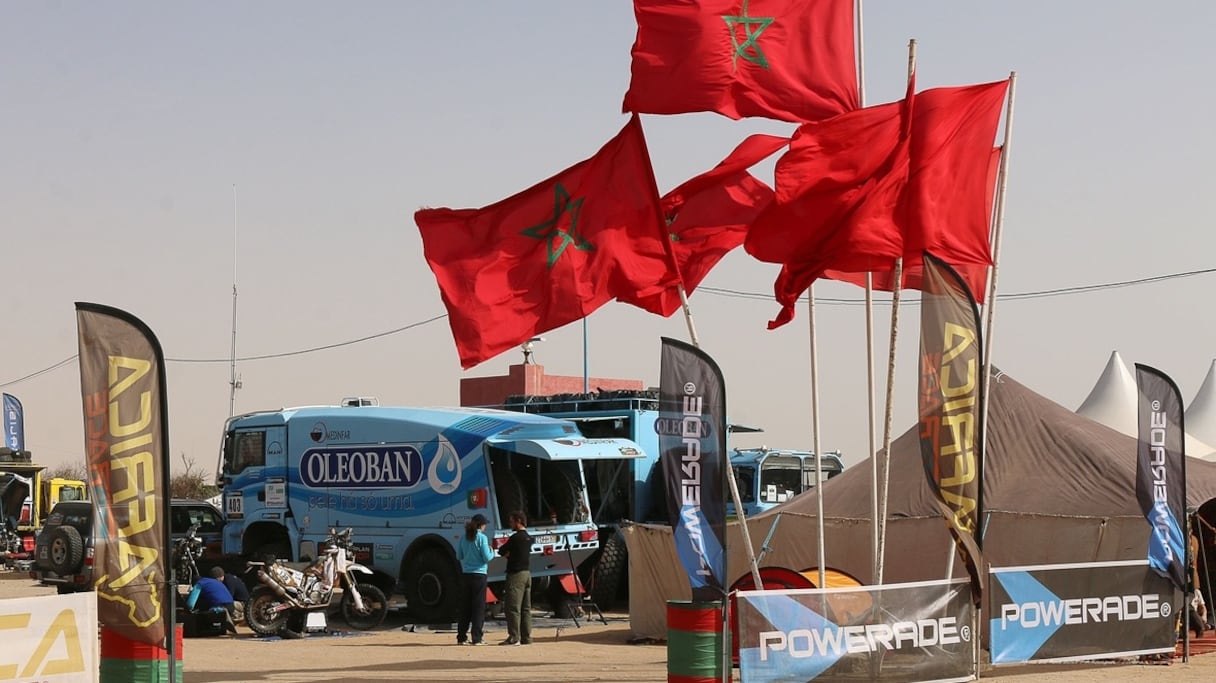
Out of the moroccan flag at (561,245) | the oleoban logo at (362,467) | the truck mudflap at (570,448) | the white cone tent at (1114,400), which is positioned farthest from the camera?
the white cone tent at (1114,400)

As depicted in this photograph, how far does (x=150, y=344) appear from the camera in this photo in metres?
10.6

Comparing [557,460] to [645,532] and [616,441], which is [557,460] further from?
[645,532]

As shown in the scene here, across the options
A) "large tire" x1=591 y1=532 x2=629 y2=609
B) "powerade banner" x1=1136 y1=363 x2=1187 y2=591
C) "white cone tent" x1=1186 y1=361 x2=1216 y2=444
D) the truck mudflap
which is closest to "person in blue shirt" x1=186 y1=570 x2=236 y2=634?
the truck mudflap

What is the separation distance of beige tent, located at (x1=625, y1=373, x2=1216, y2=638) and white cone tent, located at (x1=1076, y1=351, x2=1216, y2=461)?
12.6m

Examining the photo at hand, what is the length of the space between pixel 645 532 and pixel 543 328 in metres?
5.85

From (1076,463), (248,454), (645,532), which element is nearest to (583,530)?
(645,532)

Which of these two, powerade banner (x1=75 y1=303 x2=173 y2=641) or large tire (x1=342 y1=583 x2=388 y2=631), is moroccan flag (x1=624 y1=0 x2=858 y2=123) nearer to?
powerade banner (x1=75 y1=303 x2=173 y2=641)

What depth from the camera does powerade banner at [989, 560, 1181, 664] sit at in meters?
14.1

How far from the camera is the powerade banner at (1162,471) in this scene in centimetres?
1548

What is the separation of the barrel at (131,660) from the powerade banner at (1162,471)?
1003 cm

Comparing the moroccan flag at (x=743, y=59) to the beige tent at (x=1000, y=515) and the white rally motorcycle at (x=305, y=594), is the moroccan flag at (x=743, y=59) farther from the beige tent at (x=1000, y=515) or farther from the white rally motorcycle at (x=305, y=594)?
the white rally motorcycle at (x=305, y=594)

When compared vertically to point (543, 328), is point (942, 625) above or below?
below

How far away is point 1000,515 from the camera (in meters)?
17.6

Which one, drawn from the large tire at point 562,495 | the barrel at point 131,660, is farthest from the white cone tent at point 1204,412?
the barrel at point 131,660
